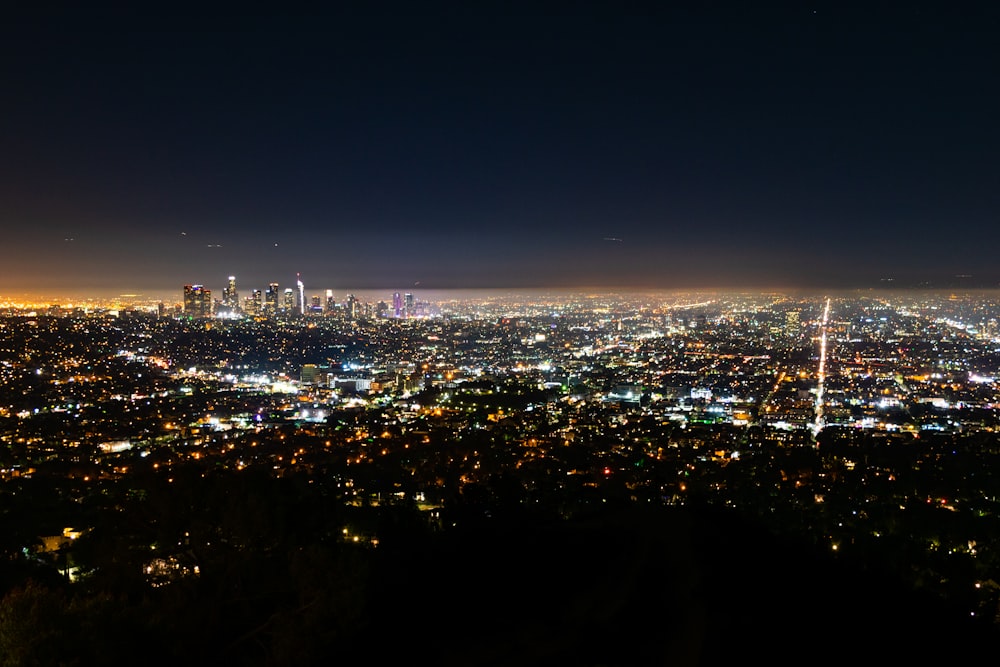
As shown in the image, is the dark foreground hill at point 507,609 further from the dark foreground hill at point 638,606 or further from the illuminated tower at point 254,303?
the illuminated tower at point 254,303

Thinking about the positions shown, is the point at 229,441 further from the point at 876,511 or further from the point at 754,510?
the point at 876,511

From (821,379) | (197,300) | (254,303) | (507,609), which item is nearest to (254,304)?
(254,303)

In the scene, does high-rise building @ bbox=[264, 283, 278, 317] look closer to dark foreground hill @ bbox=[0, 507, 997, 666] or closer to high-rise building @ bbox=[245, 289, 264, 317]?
high-rise building @ bbox=[245, 289, 264, 317]

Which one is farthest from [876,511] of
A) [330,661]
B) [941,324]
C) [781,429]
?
[941,324]

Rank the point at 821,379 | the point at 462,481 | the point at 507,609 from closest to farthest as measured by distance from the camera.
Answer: the point at 507,609, the point at 462,481, the point at 821,379

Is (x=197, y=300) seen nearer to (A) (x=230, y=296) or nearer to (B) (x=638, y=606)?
(A) (x=230, y=296)

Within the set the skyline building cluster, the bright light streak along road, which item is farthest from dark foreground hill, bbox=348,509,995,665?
the skyline building cluster

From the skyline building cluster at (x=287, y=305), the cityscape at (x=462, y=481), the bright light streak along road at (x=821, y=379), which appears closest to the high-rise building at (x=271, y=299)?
the skyline building cluster at (x=287, y=305)
